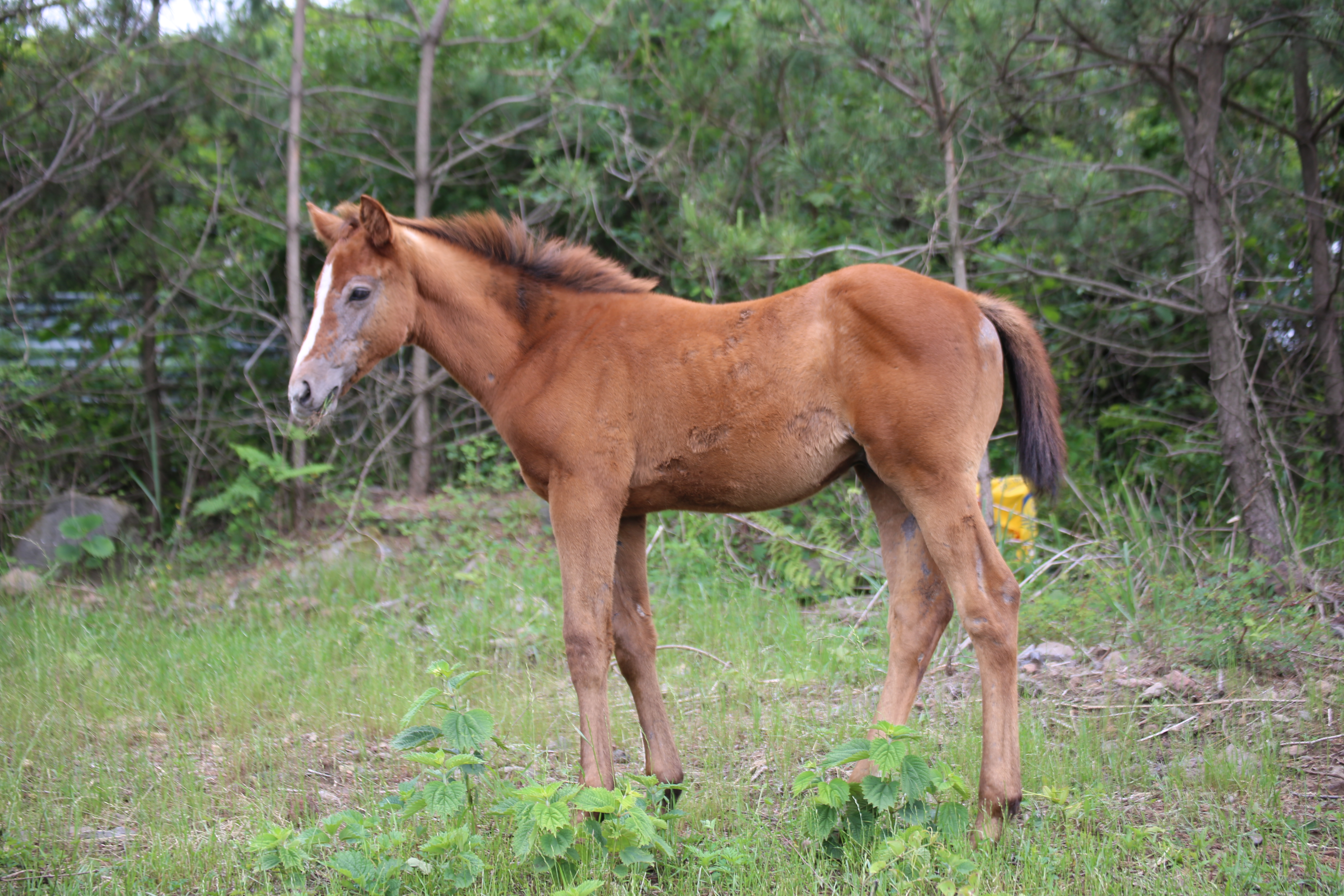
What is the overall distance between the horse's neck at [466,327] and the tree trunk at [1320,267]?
587cm

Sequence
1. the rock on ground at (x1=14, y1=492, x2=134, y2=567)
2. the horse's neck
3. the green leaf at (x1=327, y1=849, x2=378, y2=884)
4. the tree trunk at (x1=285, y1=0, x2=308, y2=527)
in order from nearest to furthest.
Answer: the green leaf at (x1=327, y1=849, x2=378, y2=884) < the horse's neck < the rock on ground at (x1=14, y1=492, x2=134, y2=567) < the tree trunk at (x1=285, y1=0, x2=308, y2=527)

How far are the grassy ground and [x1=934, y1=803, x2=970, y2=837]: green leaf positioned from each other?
168mm

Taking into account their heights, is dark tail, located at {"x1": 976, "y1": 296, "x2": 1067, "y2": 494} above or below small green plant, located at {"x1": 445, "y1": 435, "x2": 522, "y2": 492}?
above

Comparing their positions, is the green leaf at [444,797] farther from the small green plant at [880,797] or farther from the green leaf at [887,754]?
the green leaf at [887,754]

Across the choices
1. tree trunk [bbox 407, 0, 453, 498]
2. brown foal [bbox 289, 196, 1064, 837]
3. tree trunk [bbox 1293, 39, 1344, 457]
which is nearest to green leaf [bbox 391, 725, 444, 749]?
brown foal [bbox 289, 196, 1064, 837]

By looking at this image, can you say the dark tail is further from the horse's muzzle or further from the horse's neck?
the horse's muzzle

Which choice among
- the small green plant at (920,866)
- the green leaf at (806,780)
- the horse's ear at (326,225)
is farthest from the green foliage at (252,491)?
the small green plant at (920,866)

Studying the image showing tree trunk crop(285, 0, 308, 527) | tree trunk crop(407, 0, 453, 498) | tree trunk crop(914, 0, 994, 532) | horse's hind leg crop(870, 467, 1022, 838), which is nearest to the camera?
horse's hind leg crop(870, 467, 1022, 838)

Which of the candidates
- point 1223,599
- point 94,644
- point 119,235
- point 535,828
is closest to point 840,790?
point 535,828

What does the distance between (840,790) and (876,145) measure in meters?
5.15

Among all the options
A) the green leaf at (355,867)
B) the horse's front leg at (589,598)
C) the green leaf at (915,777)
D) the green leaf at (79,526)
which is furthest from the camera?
the green leaf at (79,526)

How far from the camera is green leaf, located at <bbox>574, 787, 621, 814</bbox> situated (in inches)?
119

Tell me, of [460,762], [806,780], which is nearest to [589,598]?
[460,762]

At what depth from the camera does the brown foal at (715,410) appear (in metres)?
3.46
